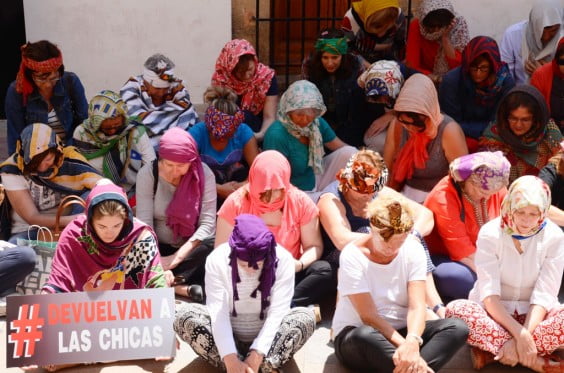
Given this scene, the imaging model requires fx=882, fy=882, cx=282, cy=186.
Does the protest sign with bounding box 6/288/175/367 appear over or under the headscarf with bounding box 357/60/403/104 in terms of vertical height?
under

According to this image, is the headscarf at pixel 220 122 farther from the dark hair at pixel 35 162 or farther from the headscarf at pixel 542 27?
the headscarf at pixel 542 27

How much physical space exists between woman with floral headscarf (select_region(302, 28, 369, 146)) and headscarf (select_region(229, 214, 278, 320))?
2648mm

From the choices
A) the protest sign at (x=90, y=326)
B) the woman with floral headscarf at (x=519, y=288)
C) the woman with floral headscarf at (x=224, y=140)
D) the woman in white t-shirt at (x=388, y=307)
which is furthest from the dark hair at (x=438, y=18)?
the protest sign at (x=90, y=326)

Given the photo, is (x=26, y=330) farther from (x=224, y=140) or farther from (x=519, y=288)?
(x=519, y=288)

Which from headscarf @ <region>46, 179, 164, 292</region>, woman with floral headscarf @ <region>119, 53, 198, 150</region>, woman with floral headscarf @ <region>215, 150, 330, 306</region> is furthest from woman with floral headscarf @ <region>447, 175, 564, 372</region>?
woman with floral headscarf @ <region>119, 53, 198, 150</region>

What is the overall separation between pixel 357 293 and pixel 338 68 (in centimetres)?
293

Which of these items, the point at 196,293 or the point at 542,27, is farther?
the point at 542,27

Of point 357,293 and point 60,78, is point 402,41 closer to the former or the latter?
point 60,78

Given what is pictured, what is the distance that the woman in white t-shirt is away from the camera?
438cm

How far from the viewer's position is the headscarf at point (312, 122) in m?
6.32

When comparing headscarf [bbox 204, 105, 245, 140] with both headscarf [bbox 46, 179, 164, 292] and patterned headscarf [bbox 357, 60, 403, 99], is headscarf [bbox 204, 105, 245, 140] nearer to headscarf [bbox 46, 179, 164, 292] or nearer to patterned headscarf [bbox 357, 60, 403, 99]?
patterned headscarf [bbox 357, 60, 403, 99]

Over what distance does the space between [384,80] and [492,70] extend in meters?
0.81

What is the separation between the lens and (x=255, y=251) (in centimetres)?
440

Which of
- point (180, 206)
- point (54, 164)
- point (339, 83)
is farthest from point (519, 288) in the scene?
point (54, 164)
